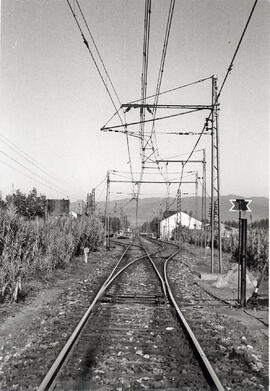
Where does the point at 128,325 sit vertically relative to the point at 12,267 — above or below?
below

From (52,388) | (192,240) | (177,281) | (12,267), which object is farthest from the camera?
(192,240)

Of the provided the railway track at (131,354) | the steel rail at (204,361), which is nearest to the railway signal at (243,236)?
the railway track at (131,354)

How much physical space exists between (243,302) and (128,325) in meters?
3.73

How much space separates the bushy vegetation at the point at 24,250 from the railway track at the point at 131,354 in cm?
237

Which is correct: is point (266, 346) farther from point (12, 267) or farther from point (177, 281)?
point (177, 281)

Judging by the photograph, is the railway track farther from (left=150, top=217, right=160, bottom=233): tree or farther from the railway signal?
(left=150, top=217, right=160, bottom=233): tree

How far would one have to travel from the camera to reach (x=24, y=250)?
521 inches

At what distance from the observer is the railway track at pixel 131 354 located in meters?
4.70

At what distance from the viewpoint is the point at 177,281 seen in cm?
1392

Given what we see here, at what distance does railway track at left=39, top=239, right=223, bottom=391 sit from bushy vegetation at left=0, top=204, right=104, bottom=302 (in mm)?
2371

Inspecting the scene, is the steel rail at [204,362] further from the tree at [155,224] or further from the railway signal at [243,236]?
the tree at [155,224]

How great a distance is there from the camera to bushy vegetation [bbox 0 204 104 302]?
9.48 meters

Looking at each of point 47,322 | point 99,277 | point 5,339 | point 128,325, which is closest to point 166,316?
point 128,325

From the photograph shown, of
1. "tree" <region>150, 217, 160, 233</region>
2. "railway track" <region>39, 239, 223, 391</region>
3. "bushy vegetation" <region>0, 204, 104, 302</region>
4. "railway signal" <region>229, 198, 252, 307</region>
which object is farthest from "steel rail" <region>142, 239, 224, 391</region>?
"tree" <region>150, 217, 160, 233</region>
